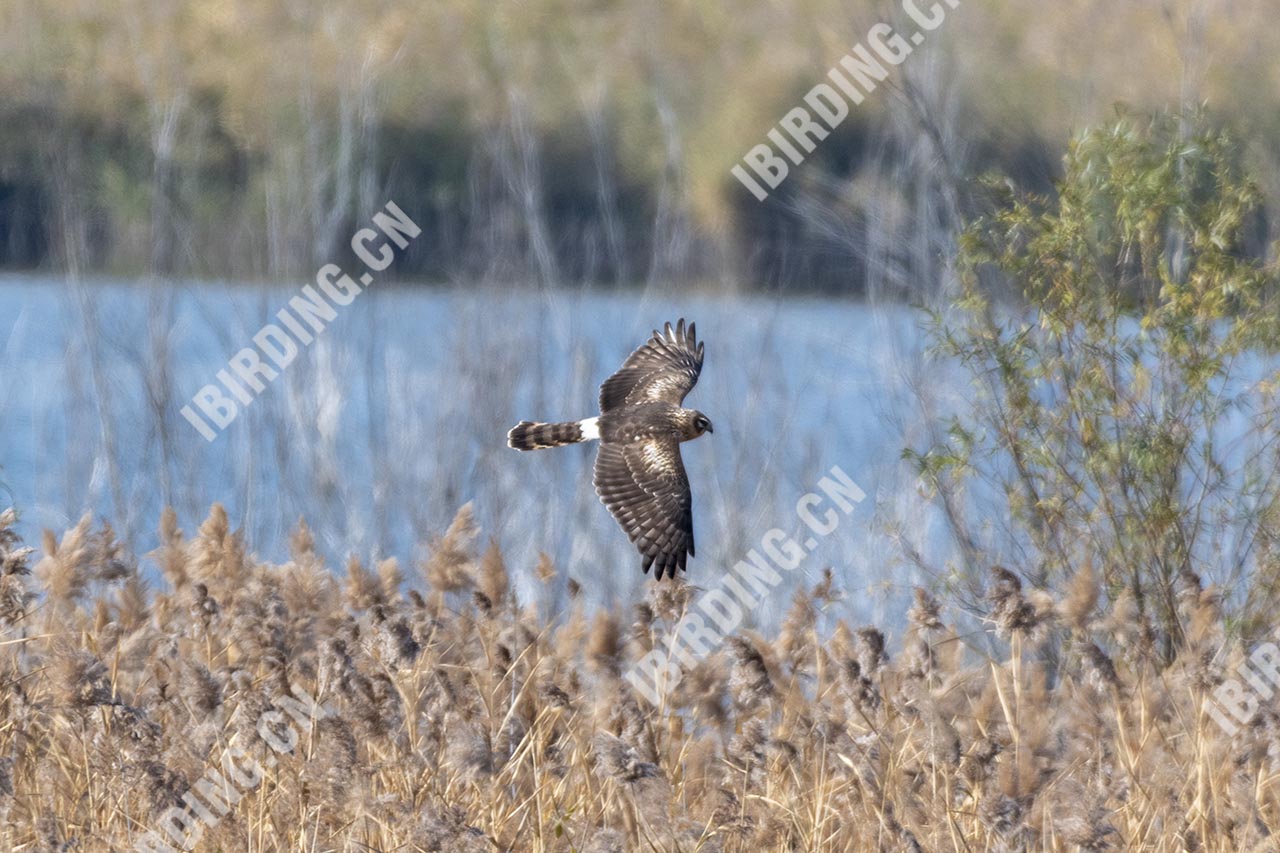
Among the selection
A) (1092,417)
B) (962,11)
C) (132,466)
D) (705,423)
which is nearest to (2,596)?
(705,423)

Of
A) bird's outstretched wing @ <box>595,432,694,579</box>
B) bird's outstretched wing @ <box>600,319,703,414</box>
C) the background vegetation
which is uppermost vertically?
the background vegetation

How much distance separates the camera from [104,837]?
3598 millimetres

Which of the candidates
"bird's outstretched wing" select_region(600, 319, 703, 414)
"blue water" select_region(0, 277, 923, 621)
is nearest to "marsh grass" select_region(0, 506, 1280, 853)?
"bird's outstretched wing" select_region(600, 319, 703, 414)

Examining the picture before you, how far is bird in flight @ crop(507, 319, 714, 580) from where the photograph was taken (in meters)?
4.81

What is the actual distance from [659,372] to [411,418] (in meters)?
7.82

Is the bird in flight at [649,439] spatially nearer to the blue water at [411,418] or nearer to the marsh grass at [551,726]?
the marsh grass at [551,726]

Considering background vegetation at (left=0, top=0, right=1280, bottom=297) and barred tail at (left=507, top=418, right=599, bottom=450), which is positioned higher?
background vegetation at (left=0, top=0, right=1280, bottom=297)

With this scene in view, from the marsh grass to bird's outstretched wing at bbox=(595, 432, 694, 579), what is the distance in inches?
8.8

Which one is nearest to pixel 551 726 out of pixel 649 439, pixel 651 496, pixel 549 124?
pixel 651 496

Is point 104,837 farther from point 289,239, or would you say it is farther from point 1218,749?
point 289,239

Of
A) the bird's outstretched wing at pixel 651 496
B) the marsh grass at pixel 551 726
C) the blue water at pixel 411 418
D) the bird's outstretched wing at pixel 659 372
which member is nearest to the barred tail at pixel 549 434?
the bird's outstretched wing at pixel 651 496

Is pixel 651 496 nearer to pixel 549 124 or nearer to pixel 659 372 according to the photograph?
pixel 659 372

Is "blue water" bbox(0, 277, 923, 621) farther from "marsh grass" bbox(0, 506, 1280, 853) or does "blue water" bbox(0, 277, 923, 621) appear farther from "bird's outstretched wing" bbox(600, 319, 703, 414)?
"marsh grass" bbox(0, 506, 1280, 853)

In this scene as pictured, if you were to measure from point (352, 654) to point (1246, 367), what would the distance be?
14.2 ft
